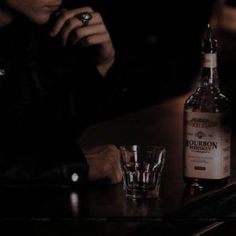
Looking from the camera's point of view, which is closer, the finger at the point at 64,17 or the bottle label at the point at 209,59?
the bottle label at the point at 209,59

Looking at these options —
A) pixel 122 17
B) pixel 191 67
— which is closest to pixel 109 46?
pixel 191 67

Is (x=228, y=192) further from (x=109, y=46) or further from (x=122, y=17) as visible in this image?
(x=122, y=17)

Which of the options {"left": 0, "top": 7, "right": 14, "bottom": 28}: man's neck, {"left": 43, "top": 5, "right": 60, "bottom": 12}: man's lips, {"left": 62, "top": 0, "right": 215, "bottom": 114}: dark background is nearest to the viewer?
{"left": 43, "top": 5, "right": 60, "bottom": 12}: man's lips

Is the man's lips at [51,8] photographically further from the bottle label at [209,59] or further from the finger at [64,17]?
the bottle label at [209,59]

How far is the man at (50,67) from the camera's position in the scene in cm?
273

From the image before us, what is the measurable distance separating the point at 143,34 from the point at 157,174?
469 cm

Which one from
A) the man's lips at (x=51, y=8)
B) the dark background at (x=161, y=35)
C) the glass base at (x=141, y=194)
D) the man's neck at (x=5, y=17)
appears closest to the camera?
the glass base at (x=141, y=194)

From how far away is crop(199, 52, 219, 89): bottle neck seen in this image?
1.95 meters

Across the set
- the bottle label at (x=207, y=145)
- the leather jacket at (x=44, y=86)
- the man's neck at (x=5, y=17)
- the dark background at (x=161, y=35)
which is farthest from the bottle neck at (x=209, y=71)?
the dark background at (x=161, y=35)

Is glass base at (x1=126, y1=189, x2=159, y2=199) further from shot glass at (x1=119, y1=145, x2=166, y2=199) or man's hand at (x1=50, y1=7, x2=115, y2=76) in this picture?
man's hand at (x1=50, y1=7, x2=115, y2=76)

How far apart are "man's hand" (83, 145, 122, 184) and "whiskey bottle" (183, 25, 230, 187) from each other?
0.15m

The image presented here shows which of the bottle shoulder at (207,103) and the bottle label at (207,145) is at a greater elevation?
the bottle shoulder at (207,103)

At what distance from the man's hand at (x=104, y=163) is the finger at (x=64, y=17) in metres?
0.67

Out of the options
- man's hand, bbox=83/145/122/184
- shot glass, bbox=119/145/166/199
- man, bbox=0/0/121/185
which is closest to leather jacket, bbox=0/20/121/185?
man, bbox=0/0/121/185
